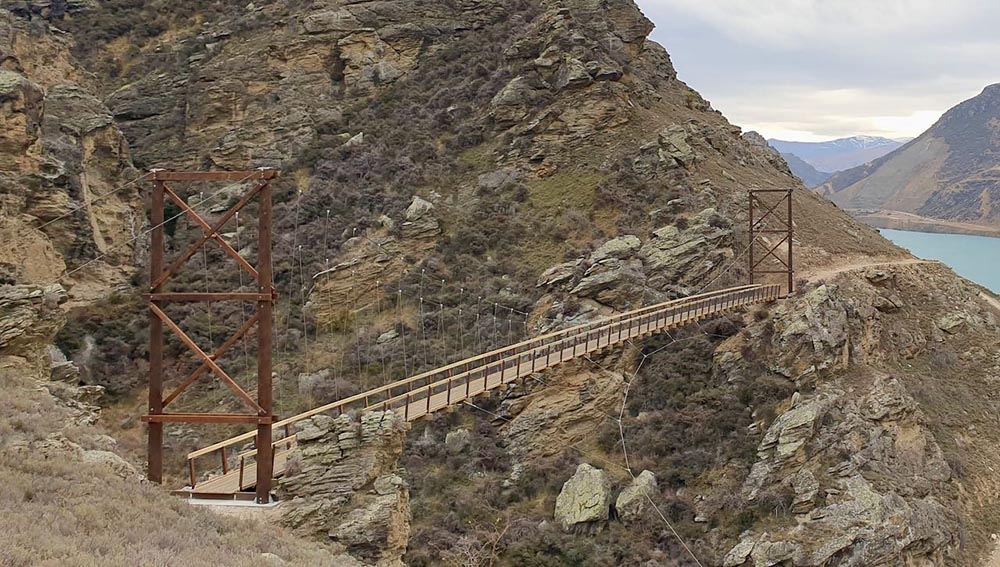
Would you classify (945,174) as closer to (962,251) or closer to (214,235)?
(962,251)

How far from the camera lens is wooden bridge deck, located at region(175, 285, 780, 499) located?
12156 millimetres

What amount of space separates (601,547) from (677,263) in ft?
36.1

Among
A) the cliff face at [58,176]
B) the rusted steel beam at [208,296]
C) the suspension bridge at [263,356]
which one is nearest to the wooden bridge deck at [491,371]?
the suspension bridge at [263,356]

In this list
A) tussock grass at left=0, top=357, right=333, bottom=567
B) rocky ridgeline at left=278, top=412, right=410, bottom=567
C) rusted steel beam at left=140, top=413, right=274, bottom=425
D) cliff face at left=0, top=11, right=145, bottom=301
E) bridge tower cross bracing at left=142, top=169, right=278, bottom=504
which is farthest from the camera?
cliff face at left=0, top=11, right=145, bottom=301

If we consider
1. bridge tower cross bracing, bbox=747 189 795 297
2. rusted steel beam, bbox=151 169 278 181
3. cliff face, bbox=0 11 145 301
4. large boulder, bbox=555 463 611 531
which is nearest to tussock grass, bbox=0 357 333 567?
rusted steel beam, bbox=151 169 278 181

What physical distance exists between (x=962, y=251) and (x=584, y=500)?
10338cm

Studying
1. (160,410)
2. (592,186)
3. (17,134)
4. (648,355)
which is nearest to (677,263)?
(648,355)

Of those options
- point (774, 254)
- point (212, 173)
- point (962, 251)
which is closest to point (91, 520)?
point (212, 173)

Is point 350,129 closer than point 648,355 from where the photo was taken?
No

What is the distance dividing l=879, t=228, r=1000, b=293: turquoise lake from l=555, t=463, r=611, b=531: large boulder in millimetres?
67703

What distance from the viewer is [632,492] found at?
1933 centimetres

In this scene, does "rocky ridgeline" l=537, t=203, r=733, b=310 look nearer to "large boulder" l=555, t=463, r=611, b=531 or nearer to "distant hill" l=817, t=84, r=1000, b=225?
"large boulder" l=555, t=463, r=611, b=531

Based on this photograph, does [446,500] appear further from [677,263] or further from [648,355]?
[677,263]

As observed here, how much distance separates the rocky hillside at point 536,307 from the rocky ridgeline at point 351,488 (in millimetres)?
47
